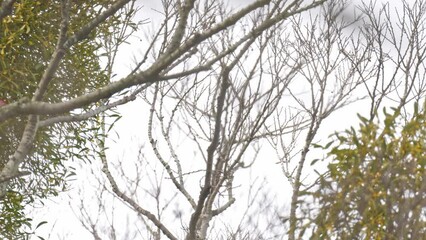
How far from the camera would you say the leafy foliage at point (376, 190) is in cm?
300

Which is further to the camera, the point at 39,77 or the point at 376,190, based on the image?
the point at 39,77

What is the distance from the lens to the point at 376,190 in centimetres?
310

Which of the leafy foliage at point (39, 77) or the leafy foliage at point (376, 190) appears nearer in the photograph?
the leafy foliage at point (376, 190)

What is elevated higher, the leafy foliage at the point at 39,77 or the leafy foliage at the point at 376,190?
the leafy foliage at the point at 39,77

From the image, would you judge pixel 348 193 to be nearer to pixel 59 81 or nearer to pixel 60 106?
pixel 60 106

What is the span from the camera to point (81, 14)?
6363mm

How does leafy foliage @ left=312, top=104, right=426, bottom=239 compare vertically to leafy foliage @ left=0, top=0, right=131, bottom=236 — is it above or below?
below

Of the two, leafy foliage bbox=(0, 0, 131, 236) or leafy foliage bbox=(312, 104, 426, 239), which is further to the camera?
leafy foliage bbox=(0, 0, 131, 236)

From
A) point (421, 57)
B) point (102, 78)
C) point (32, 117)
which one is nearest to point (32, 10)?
point (102, 78)

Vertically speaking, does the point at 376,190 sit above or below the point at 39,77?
below

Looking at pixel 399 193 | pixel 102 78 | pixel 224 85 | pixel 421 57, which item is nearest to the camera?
pixel 224 85

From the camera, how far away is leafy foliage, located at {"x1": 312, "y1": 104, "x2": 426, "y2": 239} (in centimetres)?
300

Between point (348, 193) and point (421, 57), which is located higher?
point (421, 57)

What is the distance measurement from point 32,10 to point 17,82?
1.93ft
